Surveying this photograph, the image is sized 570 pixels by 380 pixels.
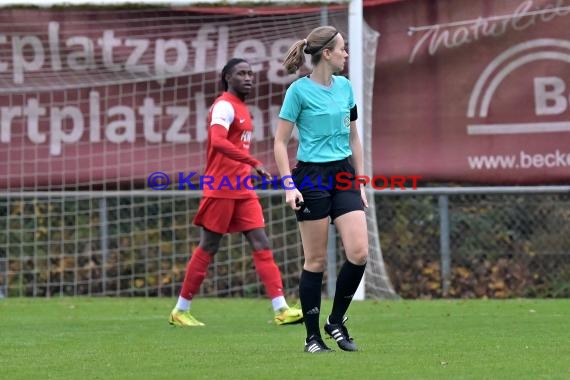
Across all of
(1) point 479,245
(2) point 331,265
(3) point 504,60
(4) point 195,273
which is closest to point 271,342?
(4) point 195,273

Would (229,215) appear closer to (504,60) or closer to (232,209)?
(232,209)

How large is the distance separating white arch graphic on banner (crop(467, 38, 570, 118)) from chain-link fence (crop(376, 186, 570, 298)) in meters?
1.31

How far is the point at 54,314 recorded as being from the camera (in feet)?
37.4

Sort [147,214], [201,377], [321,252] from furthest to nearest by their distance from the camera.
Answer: [147,214] < [321,252] < [201,377]

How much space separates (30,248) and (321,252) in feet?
24.2

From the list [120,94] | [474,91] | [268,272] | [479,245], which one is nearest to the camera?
[268,272]

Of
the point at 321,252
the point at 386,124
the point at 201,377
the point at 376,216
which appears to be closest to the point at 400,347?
the point at 321,252

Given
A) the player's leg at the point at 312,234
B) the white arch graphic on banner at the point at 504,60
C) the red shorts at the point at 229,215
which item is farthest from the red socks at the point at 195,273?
the white arch graphic on banner at the point at 504,60

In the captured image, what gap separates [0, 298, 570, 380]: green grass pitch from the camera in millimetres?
6711

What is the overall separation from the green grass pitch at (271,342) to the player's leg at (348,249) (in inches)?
8.0

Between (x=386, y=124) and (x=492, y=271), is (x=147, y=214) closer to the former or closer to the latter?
A: (x=386, y=124)

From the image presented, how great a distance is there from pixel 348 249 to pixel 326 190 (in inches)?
13.8

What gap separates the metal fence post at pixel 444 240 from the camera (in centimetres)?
1395

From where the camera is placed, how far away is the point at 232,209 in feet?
34.2
